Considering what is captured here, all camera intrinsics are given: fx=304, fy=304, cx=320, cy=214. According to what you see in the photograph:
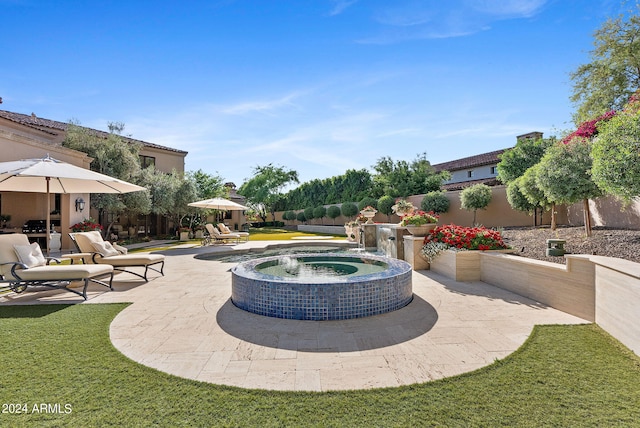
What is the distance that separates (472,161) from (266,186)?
2317 centimetres

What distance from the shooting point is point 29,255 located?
5832 mm

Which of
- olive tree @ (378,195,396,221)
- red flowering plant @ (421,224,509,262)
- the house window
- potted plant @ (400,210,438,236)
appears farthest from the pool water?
the house window

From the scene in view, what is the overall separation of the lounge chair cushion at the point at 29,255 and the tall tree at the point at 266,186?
31367 millimetres

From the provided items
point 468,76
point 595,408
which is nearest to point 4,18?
point 468,76

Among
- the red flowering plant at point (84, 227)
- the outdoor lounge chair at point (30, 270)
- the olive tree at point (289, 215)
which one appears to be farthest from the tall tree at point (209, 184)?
the outdoor lounge chair at point (30, 270)

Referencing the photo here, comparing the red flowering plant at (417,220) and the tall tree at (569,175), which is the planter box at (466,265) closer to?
the red flowering plant at (417,220)

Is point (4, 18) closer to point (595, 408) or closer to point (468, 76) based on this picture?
point (468, 76)

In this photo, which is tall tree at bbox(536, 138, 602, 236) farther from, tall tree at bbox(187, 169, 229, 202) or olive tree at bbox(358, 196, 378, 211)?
tall tree at bbox(187, 169, 229, 202)

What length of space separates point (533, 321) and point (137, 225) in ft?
73.8

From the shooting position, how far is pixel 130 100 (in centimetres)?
1119

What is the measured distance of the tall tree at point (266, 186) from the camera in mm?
37781

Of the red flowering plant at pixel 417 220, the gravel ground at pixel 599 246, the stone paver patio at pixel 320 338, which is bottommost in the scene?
the stone paver patio at pixel 320 338

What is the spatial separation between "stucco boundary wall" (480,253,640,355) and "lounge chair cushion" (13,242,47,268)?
29.6ft

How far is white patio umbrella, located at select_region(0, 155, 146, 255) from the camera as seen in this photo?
6.20m
